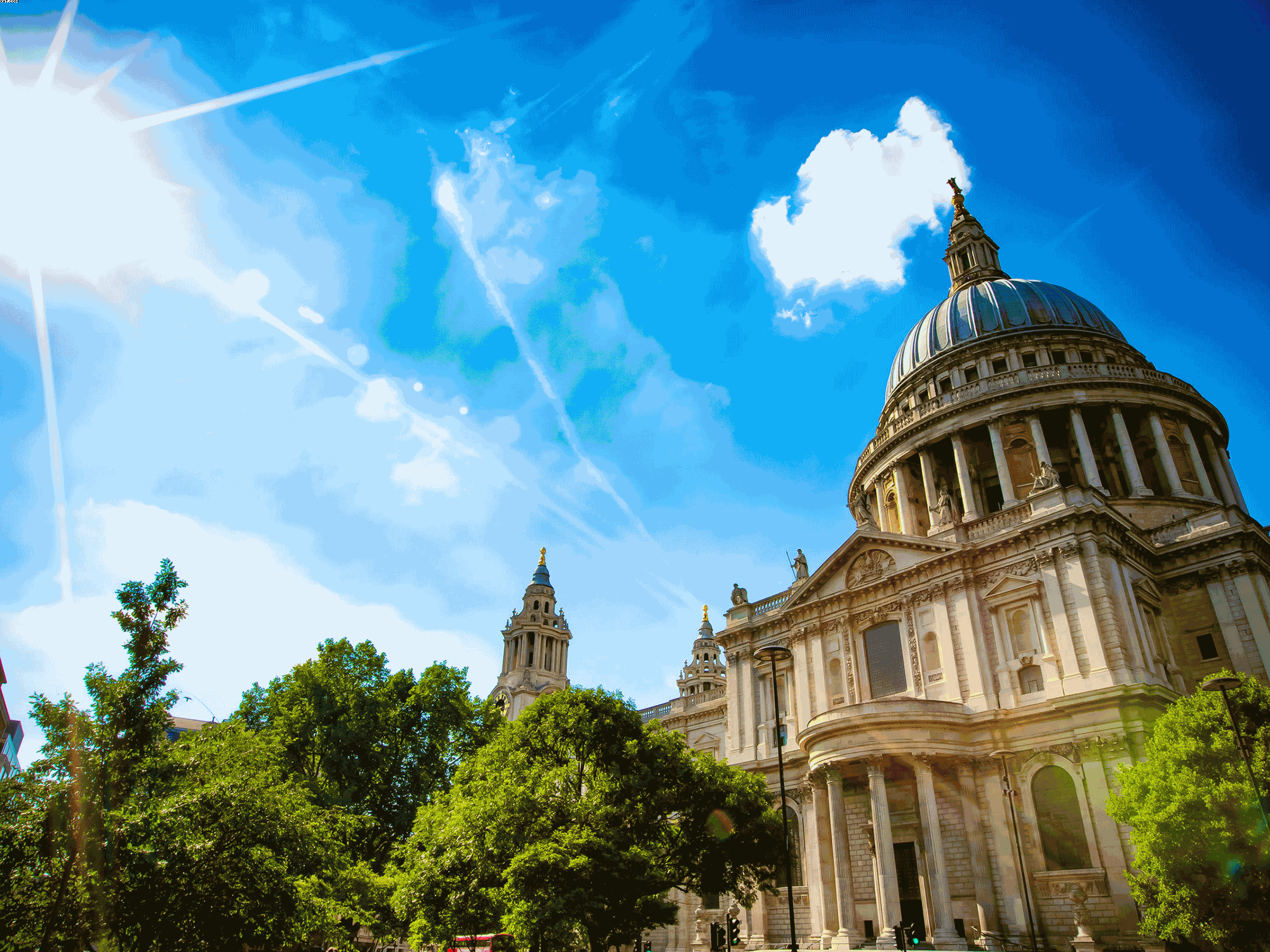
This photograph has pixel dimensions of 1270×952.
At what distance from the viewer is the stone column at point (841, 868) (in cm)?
2973

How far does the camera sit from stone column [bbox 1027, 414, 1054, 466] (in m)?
45.4

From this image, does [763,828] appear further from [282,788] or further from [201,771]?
[201,771]

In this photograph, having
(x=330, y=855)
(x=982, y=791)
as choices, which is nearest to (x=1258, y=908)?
(x=982, y=791)

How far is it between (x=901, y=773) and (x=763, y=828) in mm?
9517

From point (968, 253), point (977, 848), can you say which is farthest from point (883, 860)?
point (968, 253)

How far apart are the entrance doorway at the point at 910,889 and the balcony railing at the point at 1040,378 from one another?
28128 millimetres

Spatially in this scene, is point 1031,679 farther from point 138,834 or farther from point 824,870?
point 138,834

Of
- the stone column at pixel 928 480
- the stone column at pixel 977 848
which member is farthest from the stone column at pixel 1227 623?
the stone column at pixel 928 480

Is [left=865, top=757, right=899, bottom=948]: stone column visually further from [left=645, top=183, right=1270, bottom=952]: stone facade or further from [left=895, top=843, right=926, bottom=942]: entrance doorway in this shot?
[left=895, top=843, right=926, bottom=942]: entrance doorway

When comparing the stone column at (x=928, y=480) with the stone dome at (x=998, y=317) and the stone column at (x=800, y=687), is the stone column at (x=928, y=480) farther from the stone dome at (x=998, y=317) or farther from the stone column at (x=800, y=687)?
the stone column at (x=800, y=687)

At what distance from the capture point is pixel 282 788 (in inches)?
832

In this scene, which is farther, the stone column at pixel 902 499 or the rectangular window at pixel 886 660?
the stone column at pixel 902 499

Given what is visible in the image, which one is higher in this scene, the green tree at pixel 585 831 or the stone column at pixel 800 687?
the stone column at pixel 800 687

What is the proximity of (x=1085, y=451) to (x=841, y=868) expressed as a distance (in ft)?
92.9
